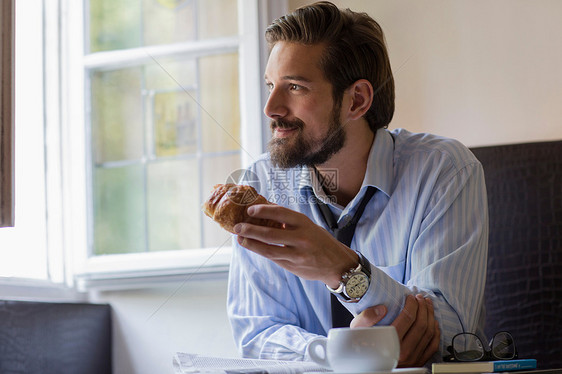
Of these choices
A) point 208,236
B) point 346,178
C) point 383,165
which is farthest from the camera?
point 208,236

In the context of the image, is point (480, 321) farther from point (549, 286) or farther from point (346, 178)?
point (346, 178)

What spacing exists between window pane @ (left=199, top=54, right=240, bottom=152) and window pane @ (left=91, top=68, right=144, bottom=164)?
24 cm

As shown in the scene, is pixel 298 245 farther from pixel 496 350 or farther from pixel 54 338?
pixel 54 338

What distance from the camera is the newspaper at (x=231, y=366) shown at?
0.91 meters

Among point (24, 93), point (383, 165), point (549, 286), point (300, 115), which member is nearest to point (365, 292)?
point (383, 165)

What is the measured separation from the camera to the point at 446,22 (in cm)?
191

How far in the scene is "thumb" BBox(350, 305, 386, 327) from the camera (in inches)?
45.2

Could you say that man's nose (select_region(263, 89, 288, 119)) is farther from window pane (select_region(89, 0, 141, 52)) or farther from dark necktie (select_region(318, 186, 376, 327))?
window pane (select_region(89, 0, 141, 52))

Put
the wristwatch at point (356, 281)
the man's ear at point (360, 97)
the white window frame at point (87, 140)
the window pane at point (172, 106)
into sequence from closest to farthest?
the wristwatch at point (356, 281) → the man's ear at point (360, 97) → the white window frame at point (87, 140) → the window pane at point (172, 106)

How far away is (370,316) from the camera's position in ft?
3.79

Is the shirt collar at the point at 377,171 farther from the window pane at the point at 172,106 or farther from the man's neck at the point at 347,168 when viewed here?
the window pane at the point at 172,106

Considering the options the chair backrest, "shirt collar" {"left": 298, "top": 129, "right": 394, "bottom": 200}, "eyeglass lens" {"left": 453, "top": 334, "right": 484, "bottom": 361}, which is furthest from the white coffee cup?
the chair backrest

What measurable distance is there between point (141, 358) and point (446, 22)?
145cm

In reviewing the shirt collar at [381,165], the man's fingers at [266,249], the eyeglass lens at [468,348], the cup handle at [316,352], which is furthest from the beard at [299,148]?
the cup handle at [316,352]
